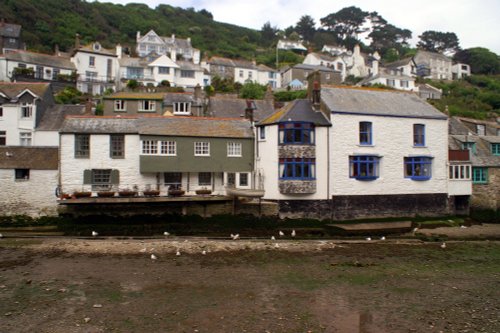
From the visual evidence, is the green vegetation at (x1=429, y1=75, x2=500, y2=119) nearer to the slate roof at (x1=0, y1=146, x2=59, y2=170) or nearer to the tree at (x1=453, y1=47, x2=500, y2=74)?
the tree at (x1=453, y1=47, x2=500, y2=74)

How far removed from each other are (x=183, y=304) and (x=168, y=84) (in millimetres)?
45694

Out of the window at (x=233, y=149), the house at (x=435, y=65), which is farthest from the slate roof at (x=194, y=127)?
the house at (x=435, y=65)

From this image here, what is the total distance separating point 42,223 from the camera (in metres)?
23.8

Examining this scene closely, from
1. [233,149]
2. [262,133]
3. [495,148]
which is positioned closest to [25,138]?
[233,149]

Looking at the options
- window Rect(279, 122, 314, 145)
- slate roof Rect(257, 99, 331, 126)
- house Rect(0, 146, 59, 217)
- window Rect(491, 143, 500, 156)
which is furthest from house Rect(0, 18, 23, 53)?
window Rect(491, 143, 500, 156)

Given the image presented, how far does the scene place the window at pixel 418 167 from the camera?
27.9 m

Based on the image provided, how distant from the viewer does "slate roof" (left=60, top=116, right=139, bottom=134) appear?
24922mm

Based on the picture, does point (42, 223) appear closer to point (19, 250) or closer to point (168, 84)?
point (19, 250)

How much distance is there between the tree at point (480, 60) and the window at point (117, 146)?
91.9 metres

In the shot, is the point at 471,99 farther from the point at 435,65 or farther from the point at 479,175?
the point at 479,175

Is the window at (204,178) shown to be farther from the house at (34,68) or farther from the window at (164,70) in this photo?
the window at (164,70)

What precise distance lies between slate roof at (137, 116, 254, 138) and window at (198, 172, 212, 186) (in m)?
2.96

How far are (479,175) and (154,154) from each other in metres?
26.3

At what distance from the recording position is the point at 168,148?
26.1 metres
